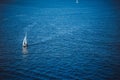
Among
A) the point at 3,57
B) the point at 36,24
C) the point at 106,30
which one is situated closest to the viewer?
the point at 3,57

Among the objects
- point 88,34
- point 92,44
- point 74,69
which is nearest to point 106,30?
point 88,34

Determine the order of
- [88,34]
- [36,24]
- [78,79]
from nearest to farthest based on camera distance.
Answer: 1. [78,79]
2. [88,34]
3. [36,24]

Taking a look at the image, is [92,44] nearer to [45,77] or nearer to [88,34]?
[88,34]

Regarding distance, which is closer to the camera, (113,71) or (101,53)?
(113,71)

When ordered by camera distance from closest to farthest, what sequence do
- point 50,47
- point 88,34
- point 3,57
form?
Answer: point 3,57
point 50,47
point 88,34

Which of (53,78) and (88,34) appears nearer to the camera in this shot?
(53,78)

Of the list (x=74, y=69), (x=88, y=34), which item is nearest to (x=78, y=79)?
(x=74, y=69)

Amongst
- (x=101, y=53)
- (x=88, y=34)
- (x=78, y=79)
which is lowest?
(x=78, y=79)

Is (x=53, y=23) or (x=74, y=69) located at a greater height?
(x=53, y=23)

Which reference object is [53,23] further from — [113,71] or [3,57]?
[113,71]
